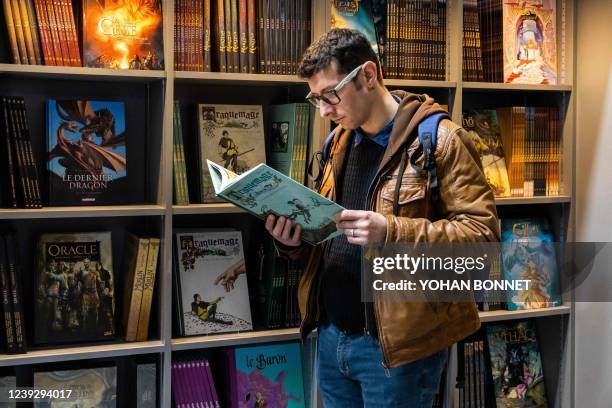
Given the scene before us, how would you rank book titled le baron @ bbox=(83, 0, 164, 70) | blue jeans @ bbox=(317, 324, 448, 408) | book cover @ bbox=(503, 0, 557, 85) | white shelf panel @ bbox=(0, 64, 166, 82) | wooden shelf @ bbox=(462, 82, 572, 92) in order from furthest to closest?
book cover @ bbox=(503, 0, 557, 85)
wooden shelf @ bbox=(462, 82, 572, 92)
book titled le baron @ bbox=(83, 0, 164, 70)
white shelf panel @ bbox=(0, 64, 166, 82)
blue jeans @ bbox=(317, 324, 448, 408)

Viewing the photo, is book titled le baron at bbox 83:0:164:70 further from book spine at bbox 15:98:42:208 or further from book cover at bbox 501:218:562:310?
book cover at bbox 501:218:562:310

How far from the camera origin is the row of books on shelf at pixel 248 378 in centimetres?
250

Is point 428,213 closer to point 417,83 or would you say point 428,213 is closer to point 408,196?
point 408,196

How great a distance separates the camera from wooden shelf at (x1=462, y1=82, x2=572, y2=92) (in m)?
2.73

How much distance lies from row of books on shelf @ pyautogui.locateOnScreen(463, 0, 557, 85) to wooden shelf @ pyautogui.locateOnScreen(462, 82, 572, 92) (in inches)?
1.5

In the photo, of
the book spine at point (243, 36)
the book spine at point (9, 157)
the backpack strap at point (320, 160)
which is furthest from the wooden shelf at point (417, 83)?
the book spine at point (9, 157)

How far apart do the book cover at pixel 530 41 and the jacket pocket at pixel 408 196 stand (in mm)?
1162

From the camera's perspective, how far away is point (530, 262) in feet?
9.71

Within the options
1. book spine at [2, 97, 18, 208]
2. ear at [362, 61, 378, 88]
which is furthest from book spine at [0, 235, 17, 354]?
ear at [362, 61, 378, 88]

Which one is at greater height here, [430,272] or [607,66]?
[607,66]

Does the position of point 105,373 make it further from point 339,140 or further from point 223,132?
point 339,140

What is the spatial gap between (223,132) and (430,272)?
973mm

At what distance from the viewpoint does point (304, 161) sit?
2.52 meters

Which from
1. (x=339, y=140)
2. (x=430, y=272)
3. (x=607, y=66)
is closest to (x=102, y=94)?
(x=339, y=140)
